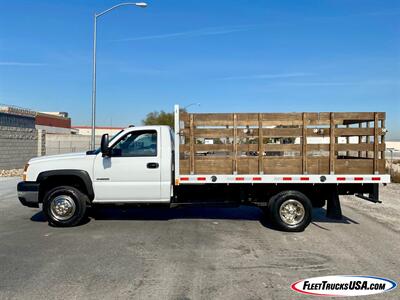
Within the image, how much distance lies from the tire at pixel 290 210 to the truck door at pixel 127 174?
237cm

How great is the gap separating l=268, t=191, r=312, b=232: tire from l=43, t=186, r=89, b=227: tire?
3.86 m

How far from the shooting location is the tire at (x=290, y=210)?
7.20m

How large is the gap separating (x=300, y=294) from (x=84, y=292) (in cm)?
254

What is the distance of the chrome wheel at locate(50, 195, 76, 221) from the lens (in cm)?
737

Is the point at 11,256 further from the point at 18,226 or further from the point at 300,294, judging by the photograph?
the point at 300,294

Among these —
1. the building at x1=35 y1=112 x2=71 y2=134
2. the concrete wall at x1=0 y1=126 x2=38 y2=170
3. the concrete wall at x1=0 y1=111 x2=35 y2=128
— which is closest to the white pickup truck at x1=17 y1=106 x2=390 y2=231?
the concrete wall at x1=0 y1=126 x2=38 y2=170

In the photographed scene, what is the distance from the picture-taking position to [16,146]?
23.0 metres

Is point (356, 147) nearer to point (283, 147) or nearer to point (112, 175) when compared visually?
point (283, 147)

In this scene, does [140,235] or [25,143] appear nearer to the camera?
[140,235]

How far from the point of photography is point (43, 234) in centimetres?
695

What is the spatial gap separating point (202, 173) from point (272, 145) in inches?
58.5

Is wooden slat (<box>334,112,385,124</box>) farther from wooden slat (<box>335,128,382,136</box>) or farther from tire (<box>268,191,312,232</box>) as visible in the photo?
tire (<box>268,191,312,232</box>)

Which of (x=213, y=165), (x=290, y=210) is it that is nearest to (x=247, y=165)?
(x=213, y=165)

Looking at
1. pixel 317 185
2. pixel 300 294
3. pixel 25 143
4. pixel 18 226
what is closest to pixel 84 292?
pixel 300 294
